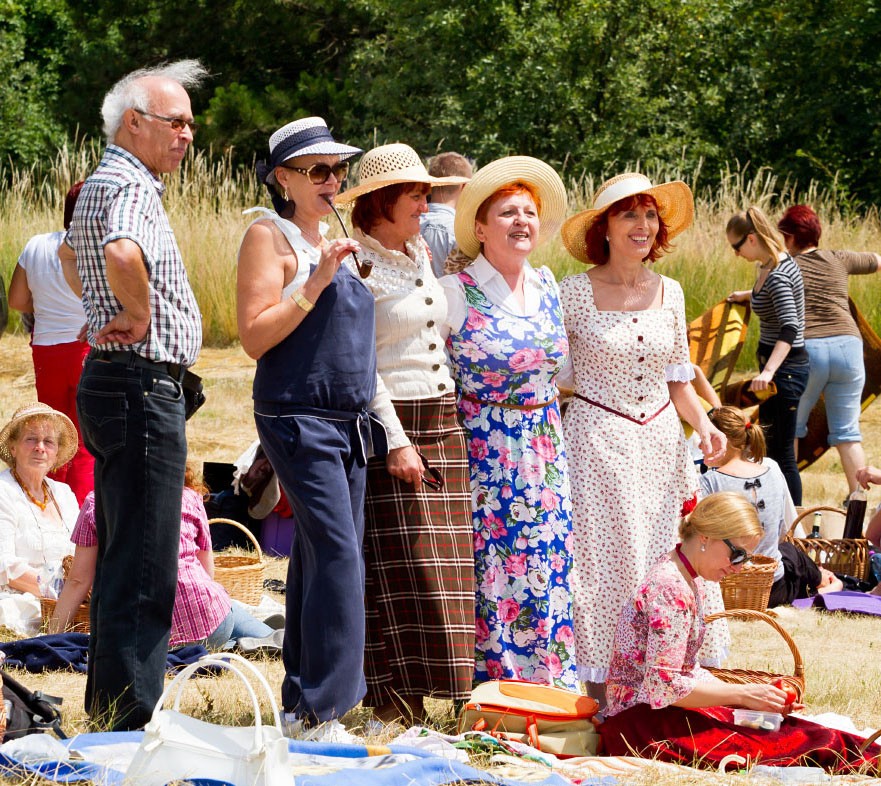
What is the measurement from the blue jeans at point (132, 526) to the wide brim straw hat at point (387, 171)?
2.95 ft

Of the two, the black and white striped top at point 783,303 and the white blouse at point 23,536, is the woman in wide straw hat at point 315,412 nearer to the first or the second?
the white blouse at point 23,536

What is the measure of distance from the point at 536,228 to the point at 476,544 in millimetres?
1074

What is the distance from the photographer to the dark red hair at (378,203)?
4379mm

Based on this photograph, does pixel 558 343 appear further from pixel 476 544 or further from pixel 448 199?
pixel 448 199

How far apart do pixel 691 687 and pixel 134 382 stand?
1.78 m

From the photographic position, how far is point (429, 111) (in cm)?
2105

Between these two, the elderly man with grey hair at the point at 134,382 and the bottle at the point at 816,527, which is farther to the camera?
the bottle at the point at 816,527

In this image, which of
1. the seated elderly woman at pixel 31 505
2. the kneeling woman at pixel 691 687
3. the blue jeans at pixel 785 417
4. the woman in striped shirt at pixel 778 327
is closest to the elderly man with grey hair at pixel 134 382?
the kneeling woman at pixel 691 687

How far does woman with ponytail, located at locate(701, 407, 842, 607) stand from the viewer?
6.34 m

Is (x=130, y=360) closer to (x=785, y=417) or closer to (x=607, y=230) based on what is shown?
(x=607, y=230)

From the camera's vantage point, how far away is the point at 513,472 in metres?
4.54

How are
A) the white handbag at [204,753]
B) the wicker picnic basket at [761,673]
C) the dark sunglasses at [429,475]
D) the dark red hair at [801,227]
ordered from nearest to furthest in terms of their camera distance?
the white handbag at [204,753] < the wicker picnic basket at [761,673] < the dark sunglasses at [429,475] < the dark red hair at [801,227]

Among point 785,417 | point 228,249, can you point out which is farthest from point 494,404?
point 228,249

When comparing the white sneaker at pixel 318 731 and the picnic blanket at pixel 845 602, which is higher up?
the white sneaker at pixel 318 731
